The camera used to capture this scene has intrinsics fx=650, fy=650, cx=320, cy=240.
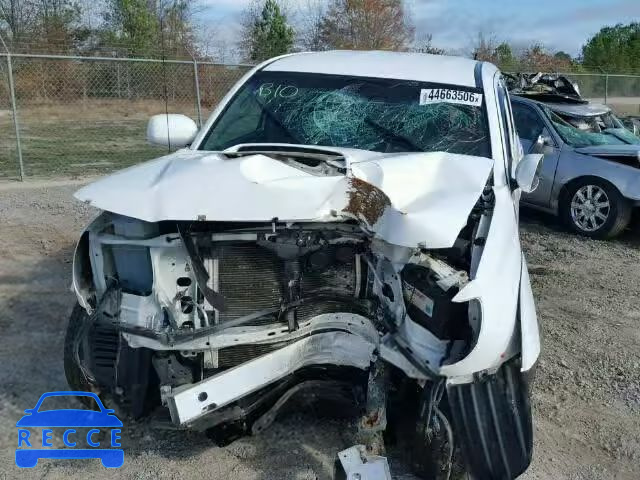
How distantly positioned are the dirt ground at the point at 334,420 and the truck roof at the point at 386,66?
2.02m

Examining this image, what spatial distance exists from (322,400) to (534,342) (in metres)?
1.01

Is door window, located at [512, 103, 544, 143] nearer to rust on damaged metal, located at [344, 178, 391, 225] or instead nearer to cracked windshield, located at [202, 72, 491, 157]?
cracked windshield, located at [202, 72, 491, 157]

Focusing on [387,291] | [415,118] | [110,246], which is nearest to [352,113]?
[415,118]

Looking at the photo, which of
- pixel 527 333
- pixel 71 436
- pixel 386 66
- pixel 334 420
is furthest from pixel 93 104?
pixel 527 333

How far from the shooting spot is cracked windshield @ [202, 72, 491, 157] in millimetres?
3793

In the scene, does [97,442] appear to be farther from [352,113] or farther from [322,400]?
[352,113]

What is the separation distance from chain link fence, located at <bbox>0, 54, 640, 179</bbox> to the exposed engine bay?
911cm

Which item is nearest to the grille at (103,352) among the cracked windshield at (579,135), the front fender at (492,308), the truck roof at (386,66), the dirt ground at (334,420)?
the dirt ground at (334,420)

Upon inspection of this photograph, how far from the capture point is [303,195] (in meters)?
2.71

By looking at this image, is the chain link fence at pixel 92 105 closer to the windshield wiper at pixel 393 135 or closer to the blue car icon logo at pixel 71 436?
the windshield wiper at pixel 393 135

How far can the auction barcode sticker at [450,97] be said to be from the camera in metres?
3.96

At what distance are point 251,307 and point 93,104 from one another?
13396 millimetres

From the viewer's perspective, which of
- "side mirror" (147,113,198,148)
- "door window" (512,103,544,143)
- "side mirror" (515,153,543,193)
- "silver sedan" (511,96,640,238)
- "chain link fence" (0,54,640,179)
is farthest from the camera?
"chain link fence" (0,54,640,179)

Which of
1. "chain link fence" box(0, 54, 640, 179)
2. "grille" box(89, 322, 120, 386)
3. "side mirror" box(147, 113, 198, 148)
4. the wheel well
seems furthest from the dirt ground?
"chain link fence" box(0, 54, 640, 179)
